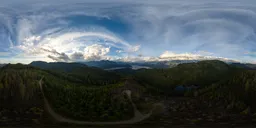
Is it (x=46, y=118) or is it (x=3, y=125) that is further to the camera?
(x=46, y=118)

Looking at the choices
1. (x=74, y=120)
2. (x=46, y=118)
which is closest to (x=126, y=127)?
(x=74, y=120)

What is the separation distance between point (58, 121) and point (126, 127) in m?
63.3

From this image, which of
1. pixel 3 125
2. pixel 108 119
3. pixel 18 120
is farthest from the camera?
pixel 108 119

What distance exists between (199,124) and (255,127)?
45806mm

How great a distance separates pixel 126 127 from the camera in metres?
176

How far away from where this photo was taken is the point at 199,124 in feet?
616

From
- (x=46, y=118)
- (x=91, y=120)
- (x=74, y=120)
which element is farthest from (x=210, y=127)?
(x=46, y=118)

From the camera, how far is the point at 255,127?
6924 inches

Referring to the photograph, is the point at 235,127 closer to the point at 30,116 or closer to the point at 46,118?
the point at 46,118

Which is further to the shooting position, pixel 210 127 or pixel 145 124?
pixel 145 124

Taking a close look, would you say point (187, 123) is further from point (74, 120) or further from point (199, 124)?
point (74, 120)

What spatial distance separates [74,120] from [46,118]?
27.2 m

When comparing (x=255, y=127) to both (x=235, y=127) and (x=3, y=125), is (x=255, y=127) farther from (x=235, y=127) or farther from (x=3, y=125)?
(x=3, y=125)

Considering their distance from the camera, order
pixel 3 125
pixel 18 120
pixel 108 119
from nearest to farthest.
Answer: pixel 3 125
pixel 18 120
pixel 108 119
